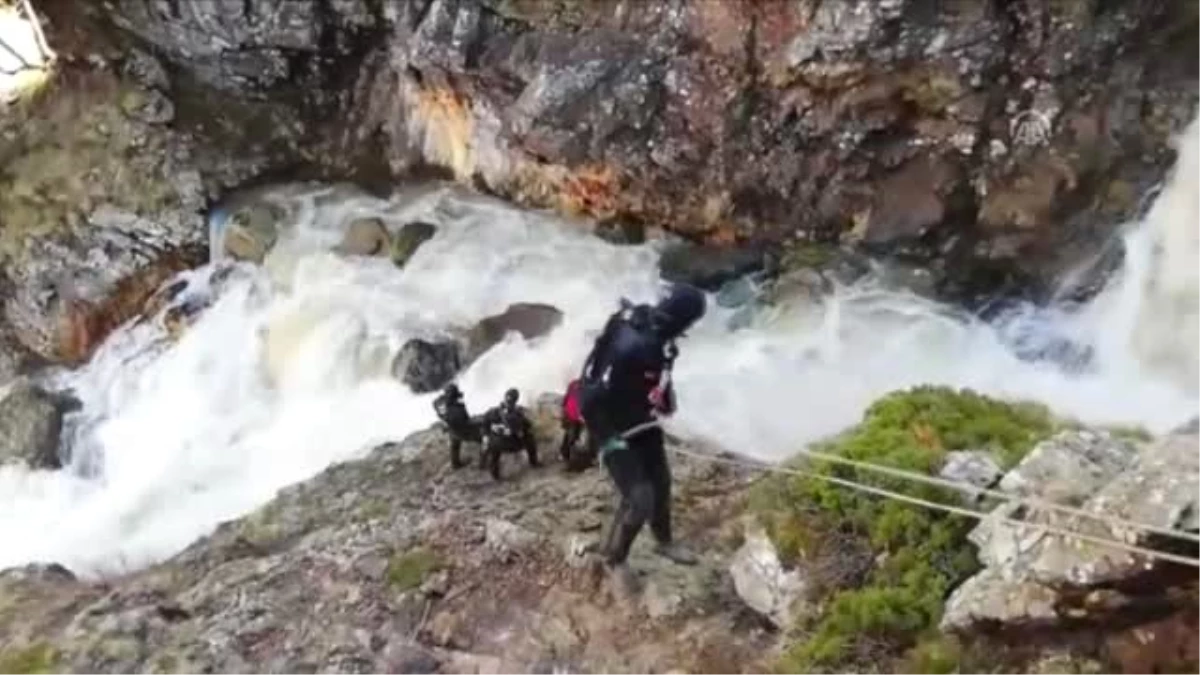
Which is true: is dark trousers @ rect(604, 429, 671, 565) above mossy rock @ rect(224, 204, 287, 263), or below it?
above

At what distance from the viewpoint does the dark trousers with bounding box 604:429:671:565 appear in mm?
8180

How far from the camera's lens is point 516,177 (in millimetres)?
16156

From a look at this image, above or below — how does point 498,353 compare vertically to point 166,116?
below

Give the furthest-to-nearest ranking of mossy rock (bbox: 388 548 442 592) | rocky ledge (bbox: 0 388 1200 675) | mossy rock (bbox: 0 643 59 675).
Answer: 1. mossy rock (bbox: 0 643 59 675)
2. mossy rock (bbox: 388 548 442 592)
3. rocky ledge (bbox: 0 388 1200 675)

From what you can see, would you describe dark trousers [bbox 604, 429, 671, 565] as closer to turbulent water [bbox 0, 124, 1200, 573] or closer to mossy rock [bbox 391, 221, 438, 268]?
turbulent water [bbox 0, 124, 1200, 573]

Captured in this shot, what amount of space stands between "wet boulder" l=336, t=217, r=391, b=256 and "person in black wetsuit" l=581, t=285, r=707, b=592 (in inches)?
318

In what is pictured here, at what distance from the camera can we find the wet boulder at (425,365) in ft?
46.6

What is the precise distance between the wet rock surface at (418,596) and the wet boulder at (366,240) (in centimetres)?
545

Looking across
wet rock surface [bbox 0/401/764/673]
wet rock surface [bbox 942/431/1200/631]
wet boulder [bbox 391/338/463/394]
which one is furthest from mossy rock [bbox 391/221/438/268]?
wet rock surface [bbox 942/431/1200/631]

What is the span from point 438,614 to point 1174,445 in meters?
4.33

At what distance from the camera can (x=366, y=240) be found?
16.0 meters

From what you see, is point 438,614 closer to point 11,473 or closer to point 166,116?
point 11,473

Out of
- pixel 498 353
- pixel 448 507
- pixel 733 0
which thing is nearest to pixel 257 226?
pixel 498 353

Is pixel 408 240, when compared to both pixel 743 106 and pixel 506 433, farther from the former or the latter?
pixel 506 433
